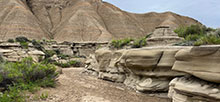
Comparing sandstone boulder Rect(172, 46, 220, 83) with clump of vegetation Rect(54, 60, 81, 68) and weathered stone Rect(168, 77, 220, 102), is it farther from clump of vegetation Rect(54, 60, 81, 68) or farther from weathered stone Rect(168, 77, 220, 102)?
clump of vegetation Rect(54, 60, 81, 68)

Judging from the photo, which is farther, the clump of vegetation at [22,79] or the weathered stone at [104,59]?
the weathered stone at [104,59]

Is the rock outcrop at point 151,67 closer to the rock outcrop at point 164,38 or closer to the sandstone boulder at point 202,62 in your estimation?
the sandstone boulder at point 202,62

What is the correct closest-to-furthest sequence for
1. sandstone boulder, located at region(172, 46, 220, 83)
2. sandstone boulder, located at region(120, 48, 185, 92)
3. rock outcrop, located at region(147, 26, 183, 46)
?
sandstone boulder, located at region(172, 46, 220, 83), sandstone boulder, located at region(120, 48, 185, 92), rock outcrop, located at region(147, 26, 183, 46)

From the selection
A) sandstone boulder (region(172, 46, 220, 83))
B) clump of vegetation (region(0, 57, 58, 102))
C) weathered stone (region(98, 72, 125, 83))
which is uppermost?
sandstone boulder (region(172, 46, 220, 83))

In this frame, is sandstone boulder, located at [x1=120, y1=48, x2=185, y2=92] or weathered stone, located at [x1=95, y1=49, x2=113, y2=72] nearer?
sandstone boulder, located at [x1=120, y1=48, x2=185, y2=92]

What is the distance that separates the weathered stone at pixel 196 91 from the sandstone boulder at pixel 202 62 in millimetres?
164

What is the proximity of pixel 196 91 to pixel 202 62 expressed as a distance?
684 mm

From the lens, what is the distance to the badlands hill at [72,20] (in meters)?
40.2

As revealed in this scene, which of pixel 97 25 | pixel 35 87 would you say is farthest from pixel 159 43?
pixel 97 25

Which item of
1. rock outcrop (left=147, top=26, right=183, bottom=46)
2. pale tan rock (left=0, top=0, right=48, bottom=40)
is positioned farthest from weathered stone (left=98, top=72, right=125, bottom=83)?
pale tan rock (left=0, top=0, right=48, bottom=40)

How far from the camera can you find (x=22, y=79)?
5379 millimetres

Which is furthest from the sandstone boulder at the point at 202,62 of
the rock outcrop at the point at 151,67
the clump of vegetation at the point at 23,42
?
the clump of vegetation at the point at 23,42

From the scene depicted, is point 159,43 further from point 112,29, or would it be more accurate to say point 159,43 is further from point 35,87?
point 112,29

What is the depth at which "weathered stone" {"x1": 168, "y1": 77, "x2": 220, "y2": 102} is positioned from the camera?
3383 millimetres
